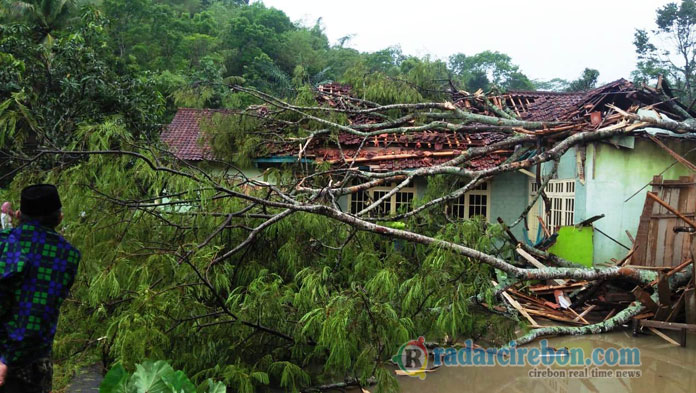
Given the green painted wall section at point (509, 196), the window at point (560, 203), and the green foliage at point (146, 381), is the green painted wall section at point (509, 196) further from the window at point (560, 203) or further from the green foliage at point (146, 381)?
the green foliage at point (146, 381)

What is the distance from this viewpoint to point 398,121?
8562 millimetres

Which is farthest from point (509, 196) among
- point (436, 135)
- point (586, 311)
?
point (586, 311)

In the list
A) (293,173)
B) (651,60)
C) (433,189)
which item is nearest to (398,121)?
(433,189)

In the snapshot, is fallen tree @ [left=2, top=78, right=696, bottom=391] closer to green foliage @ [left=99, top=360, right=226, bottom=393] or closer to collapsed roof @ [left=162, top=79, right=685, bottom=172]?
green foliage @ [left=99, top=360, right=226, bottom=393]

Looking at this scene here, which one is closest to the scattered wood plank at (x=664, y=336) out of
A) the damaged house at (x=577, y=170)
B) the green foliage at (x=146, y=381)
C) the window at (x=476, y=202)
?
the damaged house at (x=577, y=170)

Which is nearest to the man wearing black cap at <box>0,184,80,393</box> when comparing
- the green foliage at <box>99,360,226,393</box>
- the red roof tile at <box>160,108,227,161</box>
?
the green foliage at <box>99,360,226,393</box>

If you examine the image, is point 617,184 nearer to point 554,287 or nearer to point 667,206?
point 667,206

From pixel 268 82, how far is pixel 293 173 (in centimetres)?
1712

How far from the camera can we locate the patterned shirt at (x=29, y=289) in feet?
7.77

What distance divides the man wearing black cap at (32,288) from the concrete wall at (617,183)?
800 centimetres

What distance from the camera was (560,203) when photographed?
371 inches

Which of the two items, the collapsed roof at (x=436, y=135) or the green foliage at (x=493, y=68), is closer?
the collapsed roof at (x=436, y=135)

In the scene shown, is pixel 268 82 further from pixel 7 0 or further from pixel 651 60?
pixel 651 60

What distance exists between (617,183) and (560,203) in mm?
1076
